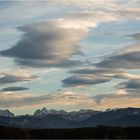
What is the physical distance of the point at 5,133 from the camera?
13638cm

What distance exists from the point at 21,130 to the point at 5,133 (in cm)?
500

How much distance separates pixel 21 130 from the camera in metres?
136
